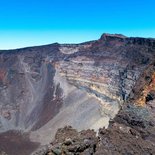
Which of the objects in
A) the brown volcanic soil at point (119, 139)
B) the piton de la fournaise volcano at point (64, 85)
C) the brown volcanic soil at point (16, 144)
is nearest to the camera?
the brown volcanic soil at point (119, 139)

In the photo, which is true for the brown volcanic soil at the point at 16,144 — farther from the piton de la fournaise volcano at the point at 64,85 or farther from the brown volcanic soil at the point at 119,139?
the brown volcanic soil at the point at 119,139

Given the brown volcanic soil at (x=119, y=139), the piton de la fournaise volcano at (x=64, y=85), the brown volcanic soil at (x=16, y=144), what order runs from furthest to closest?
the piton de la fournaise volcano at (x=64, y=85), the brown volcanic soil at (x=16, y=144), the brown volcanic soil at (x=119, y=139)

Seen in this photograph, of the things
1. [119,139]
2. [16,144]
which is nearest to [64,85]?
[16,144]

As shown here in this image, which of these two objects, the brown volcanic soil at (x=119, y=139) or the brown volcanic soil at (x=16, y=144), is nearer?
the brown volcanic soil at (x=119, y=139)

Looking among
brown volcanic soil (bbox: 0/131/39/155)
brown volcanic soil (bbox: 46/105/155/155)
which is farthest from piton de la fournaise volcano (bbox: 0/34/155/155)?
brown volcanic soil (bbox: 46/105/155/155)

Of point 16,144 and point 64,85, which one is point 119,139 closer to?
point 16,144

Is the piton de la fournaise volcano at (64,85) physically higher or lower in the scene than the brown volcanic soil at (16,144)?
higher

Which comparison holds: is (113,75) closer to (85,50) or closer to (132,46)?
(132,46)

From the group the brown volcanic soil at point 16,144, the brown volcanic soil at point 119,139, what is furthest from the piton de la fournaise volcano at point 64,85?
the brown volcanic soil at point 119,139
